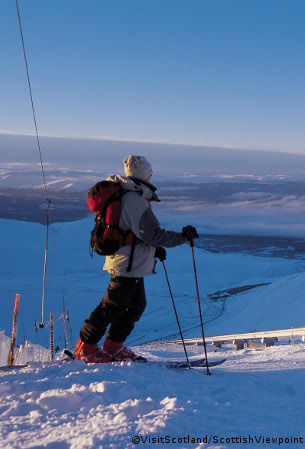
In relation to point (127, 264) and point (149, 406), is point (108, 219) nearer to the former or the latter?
point (127, 264)

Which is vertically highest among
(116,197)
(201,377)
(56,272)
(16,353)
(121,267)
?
(116,197)

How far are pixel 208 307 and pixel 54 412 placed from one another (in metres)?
48.8

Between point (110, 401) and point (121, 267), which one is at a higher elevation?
point (121, 267)

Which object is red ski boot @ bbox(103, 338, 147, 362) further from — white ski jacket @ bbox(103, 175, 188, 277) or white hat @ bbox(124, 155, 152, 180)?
white hat @ bbox(124, 155, 152, 180)

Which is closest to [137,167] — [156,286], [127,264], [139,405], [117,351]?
[127,264]

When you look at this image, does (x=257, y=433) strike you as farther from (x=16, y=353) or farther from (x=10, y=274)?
(x=10, y=274)

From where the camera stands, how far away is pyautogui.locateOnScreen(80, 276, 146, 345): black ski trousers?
171 inches

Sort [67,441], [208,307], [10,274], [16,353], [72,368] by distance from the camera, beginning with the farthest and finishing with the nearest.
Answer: [10,274]
[208,307]
[16,353]
[72,368]
[67,441]

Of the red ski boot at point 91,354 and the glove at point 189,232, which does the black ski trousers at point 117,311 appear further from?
the glove at point 189,232

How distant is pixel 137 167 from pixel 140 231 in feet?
2.14

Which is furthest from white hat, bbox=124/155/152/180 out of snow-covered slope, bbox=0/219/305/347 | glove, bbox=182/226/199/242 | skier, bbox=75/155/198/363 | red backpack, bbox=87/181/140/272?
snow-covered slope, bbox=0/219/305/347

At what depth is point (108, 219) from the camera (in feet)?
13.7

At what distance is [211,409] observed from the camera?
10.8 ft

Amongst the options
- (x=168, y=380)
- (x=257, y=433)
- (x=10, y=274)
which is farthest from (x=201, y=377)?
(x=10, y=274)
